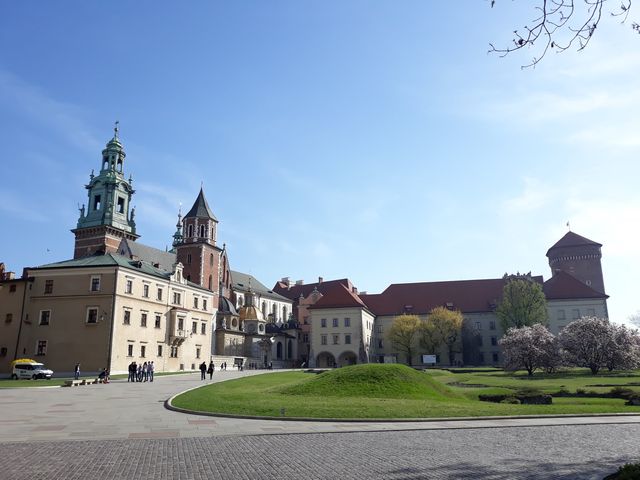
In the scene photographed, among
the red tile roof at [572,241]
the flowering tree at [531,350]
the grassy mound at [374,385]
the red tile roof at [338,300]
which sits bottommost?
the grassy mound at [374,385]

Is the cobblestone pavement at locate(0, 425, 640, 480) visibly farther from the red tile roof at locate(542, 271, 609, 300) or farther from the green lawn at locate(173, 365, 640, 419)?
the red tile roof at locate(542, 271, 609, 300)

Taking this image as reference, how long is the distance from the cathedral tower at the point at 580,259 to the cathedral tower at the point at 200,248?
67.0 metres

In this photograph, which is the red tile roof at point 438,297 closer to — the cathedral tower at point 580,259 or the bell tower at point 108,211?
the cathedral tower at point 580,259

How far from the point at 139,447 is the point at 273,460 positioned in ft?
12.1

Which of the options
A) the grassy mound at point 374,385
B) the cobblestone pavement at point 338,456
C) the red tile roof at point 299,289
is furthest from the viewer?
the red tile roof at point 299,289

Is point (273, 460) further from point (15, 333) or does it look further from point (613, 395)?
point (15, 333)

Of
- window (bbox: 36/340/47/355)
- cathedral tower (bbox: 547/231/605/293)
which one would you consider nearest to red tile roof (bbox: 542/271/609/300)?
cathedral tower (bbox: 547/231/605/293)

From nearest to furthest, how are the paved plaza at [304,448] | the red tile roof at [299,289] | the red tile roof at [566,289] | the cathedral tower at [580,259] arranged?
the paved plaza at [304,448] → the red tile roof at [566,289] → the cathedral tower at [580,259] → the red tile roof at [299,289]

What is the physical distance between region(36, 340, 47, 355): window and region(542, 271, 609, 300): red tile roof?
244ft

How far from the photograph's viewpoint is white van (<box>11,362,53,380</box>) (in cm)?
4544

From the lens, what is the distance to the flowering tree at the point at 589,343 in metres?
53.0

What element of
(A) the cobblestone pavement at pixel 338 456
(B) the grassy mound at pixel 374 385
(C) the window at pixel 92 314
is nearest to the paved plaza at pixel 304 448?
(A) the cobblestone pavement at pixel 338 456

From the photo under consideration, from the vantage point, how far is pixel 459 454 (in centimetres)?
1141

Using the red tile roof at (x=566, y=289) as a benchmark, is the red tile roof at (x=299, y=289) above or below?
above
